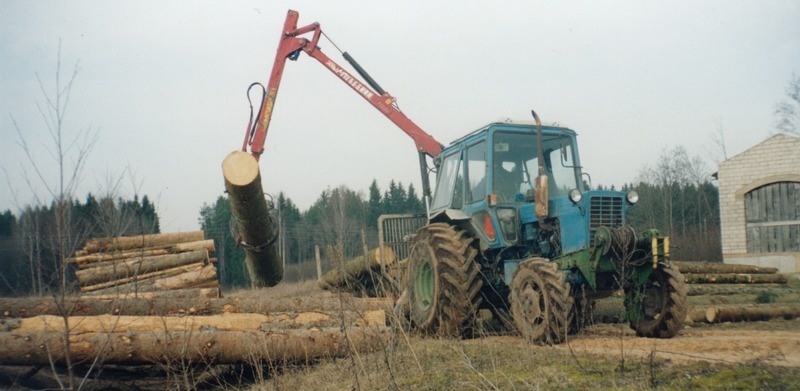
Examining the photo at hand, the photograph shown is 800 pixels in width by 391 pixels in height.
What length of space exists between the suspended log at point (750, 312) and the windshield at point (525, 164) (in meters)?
3.59

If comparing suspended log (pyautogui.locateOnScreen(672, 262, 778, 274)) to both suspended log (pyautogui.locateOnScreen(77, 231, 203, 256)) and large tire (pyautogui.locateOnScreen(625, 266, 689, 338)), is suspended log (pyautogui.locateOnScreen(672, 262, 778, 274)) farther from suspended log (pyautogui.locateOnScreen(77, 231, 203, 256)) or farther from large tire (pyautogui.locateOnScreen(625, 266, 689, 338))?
suspended log (pyautogui.locateOnScreen(77, 231, 203, 256))

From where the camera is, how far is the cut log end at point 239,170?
843 centimetres

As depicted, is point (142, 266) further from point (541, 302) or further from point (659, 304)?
point (659, 304)

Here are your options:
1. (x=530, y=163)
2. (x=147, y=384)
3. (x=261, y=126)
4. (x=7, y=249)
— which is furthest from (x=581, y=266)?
(x=7, y=249)

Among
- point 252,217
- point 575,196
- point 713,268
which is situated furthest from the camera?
point 713,268

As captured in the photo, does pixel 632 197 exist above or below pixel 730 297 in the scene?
above

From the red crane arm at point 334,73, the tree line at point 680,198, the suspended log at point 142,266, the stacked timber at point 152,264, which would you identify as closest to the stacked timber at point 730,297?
the red crane arm at point 334,73

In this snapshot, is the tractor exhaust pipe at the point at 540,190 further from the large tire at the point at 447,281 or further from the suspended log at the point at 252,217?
the suspended log at the point at 252,217

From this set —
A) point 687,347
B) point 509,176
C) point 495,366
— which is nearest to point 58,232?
point 495,366

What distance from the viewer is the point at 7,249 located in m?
21.9

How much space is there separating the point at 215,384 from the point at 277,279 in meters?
3.17

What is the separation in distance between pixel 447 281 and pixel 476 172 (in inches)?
62.8

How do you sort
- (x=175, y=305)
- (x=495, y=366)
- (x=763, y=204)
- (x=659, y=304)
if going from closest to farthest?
(x=495, y=366) < (x=659, y=304) < (x=175, y=305) < (x=763, y=204)

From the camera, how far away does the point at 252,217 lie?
914 centimetres
